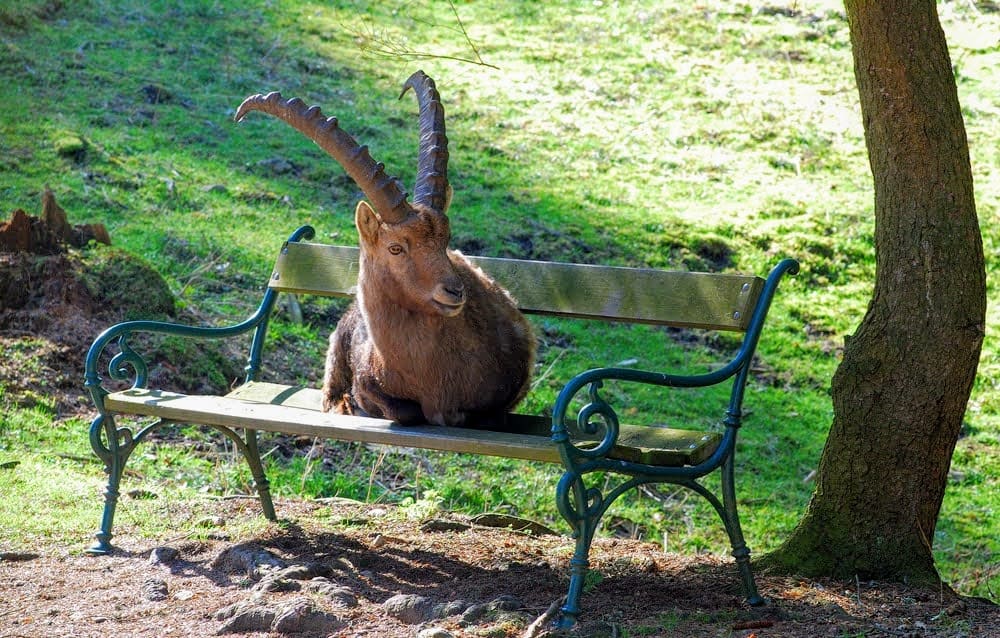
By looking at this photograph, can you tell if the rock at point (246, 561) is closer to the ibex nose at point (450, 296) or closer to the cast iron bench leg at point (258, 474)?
the cast iron bench leg at point (258, 474)

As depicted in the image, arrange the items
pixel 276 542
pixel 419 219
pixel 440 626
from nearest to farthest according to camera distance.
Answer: pixel 440 626 → pixel 419 219 → pixel 276 542

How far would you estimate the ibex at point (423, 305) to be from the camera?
5016 millimetres

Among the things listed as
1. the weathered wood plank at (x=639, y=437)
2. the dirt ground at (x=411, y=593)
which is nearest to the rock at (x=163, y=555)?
the dirt ground at (x=411, y=593)

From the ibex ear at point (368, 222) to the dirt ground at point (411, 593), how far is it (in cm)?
150

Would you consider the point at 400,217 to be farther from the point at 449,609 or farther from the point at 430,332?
the point at 449,609

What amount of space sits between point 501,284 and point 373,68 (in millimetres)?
8479

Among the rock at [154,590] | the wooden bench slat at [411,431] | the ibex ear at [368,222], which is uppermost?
the ibex ear at [368,222]

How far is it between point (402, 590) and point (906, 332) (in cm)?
240

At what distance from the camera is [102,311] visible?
25.9 feet

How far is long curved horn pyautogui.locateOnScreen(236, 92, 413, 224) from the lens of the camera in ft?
16.3

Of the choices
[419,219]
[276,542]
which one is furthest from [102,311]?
[419,219]

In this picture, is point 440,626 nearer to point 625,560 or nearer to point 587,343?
point 625,560

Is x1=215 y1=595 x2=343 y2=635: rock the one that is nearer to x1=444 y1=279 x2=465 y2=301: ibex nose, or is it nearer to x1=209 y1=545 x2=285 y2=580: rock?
x1=209 y1=545 x2=285 y2=580: rock

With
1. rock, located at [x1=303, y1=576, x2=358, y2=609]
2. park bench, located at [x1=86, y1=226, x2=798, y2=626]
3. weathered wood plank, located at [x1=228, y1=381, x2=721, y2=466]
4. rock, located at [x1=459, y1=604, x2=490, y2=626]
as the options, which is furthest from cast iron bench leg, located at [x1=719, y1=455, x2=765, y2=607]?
rock, located at [x1=303, y1=576, x2=358, y2=609]
